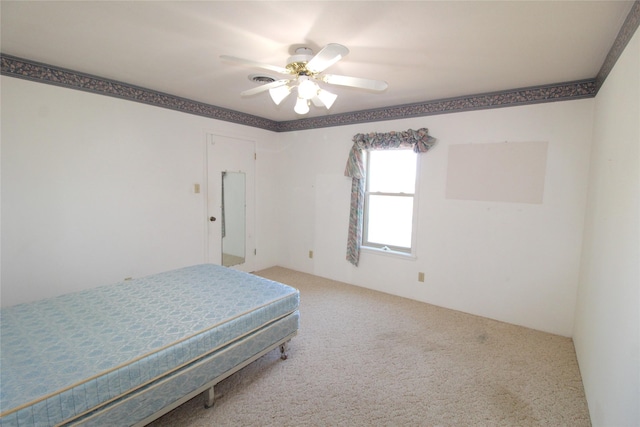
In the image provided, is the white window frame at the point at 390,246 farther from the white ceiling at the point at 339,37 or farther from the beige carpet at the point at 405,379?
the white ceiling at the point at 339,37

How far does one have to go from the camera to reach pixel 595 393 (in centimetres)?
181

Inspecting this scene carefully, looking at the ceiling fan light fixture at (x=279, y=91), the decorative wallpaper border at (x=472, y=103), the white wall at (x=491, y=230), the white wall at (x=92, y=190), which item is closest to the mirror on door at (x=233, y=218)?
the white wall at (x=92, y=190)

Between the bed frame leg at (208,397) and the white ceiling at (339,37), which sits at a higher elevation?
the white ceiling at (339,37)

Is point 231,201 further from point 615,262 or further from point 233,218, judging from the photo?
point 615,262

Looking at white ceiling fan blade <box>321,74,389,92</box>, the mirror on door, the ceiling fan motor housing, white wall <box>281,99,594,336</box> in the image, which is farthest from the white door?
white ceiling fan blade <box>321,74,389,92</box>

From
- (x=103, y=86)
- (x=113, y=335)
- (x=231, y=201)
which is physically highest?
(x=103, y=86)

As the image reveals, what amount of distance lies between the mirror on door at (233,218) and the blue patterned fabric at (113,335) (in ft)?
5.19

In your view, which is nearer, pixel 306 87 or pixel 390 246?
pixel 306 87

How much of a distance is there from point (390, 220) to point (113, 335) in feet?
10.4

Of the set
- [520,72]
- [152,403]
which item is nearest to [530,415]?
[152,403]

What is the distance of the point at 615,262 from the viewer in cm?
164

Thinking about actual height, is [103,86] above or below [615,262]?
above

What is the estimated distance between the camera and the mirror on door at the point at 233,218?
4.13 m

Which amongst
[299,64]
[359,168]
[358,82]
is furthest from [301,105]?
[359,168]
